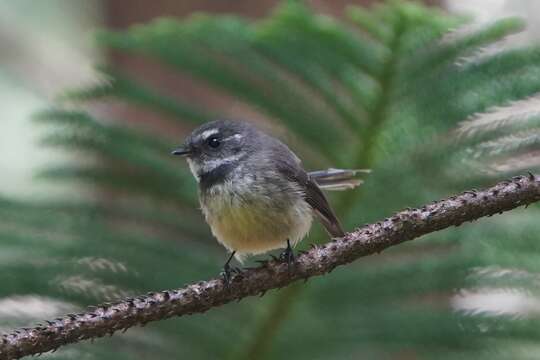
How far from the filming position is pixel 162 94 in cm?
304

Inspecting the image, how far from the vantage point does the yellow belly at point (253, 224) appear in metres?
2.58

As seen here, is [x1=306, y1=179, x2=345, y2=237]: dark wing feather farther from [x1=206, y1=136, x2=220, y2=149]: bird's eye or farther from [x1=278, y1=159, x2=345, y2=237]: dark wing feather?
[x1=206, y1=136, x2=220, y2=149]: bird's eye

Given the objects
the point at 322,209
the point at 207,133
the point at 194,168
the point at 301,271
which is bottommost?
the point at 301,271

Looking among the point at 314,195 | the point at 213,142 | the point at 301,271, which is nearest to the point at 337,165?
the point at 314,195

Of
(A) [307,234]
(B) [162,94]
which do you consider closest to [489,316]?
(A) [307,234]

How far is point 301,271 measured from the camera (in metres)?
1.68

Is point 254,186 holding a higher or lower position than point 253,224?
higher

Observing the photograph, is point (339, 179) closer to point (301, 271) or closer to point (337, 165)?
point (337, 165)

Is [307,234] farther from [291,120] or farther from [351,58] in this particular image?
[351,58]

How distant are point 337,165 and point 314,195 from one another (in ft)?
0.43

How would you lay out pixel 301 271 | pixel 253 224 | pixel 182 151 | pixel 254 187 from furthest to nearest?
pixel 182 151 → pixel 254 187 → pixel 253 224 → pixel 301 271

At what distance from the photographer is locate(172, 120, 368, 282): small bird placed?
259 centimetres

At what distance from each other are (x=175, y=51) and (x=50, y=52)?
14.7ft

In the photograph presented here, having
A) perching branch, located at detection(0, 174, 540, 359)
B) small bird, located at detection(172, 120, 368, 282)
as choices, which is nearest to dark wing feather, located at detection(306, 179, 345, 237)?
small bird, located at detection(172, 120, 368, 282)
